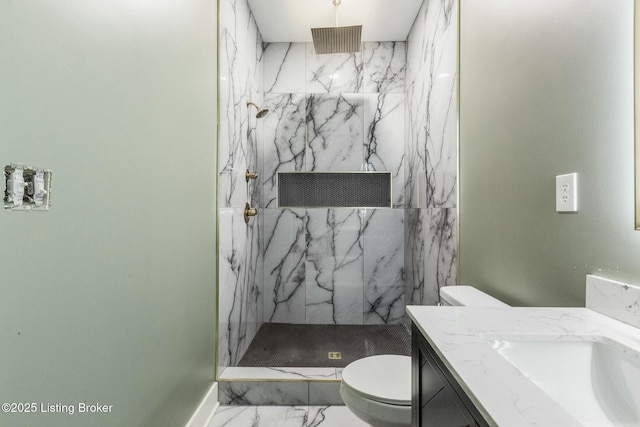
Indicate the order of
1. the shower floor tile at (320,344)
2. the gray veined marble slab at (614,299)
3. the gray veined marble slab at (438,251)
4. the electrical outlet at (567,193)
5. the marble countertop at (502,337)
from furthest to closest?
the shower floor tile at (320,344)
the gray veined marble slab at (438,251)
the electrical outlet at (567,193)
the gray veined marble slab at (614,299)
the marble countertop at (502,337)

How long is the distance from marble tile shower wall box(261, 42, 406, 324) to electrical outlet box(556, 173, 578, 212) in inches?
79.8

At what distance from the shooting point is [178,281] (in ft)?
4.76

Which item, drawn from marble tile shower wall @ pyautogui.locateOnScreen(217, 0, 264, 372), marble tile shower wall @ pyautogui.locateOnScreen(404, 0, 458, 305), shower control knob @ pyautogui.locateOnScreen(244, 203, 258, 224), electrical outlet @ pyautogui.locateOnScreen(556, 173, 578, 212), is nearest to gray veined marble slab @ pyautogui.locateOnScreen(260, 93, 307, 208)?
marble tile shower wall @ pyautogui.locateOnScreen(217, 0, 264, 372)

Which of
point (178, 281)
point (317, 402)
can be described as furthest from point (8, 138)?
point (317, 402)

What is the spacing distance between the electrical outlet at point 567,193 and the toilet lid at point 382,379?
2.80 ft

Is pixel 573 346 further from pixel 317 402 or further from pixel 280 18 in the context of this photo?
pixel 280 18

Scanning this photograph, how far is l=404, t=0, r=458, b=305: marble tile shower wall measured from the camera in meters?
1.93

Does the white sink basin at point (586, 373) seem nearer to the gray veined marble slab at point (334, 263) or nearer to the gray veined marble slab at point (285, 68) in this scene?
the gray veined marble slab at point (334, 263)

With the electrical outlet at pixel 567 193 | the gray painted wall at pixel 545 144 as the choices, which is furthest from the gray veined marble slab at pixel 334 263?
the electrical outlet at pixel 567 193

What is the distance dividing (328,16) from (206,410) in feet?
9.12

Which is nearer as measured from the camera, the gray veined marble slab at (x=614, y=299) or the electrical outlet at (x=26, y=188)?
the electrical outlet at (x=26, y=188)

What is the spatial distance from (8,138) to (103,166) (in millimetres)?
278

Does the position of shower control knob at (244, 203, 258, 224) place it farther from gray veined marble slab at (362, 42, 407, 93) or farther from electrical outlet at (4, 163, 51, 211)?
electrical outlet at (4, 163, 51, 211)

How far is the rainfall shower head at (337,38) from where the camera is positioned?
7.68 feet
